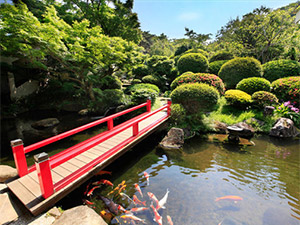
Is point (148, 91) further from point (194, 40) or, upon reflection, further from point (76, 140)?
point (194, 40)

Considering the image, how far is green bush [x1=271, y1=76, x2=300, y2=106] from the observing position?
6692 millimetres

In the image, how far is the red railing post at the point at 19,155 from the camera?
8.95ft

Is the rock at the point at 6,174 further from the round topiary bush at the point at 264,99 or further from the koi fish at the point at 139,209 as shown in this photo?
the round topiary bush at the point at 264,99

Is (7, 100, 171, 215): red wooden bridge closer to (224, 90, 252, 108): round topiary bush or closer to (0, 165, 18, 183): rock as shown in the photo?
(0, 165, 18, 183): rock

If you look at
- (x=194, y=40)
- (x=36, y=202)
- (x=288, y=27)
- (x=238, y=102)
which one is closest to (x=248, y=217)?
(x=36, y=202)

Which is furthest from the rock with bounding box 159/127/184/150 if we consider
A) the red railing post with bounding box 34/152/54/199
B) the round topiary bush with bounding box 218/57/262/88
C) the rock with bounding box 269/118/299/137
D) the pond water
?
the round topiary bush with bounding box 218/57/262/88

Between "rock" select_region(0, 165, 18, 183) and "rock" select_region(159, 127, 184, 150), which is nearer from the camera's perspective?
"rock" select_region(0, 165, 18, 183)

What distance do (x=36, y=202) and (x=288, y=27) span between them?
52.8ft

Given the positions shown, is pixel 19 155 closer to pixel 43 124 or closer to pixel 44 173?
pixel 44 173

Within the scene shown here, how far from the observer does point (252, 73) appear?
8.91 metres

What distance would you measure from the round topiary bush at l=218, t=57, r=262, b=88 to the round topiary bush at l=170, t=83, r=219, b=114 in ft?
13.7

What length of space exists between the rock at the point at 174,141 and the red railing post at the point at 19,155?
411 centimetres

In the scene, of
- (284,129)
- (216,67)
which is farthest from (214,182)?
(216,67)

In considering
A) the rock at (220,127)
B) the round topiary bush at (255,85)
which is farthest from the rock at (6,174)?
the round topiary bush at (255,85)
